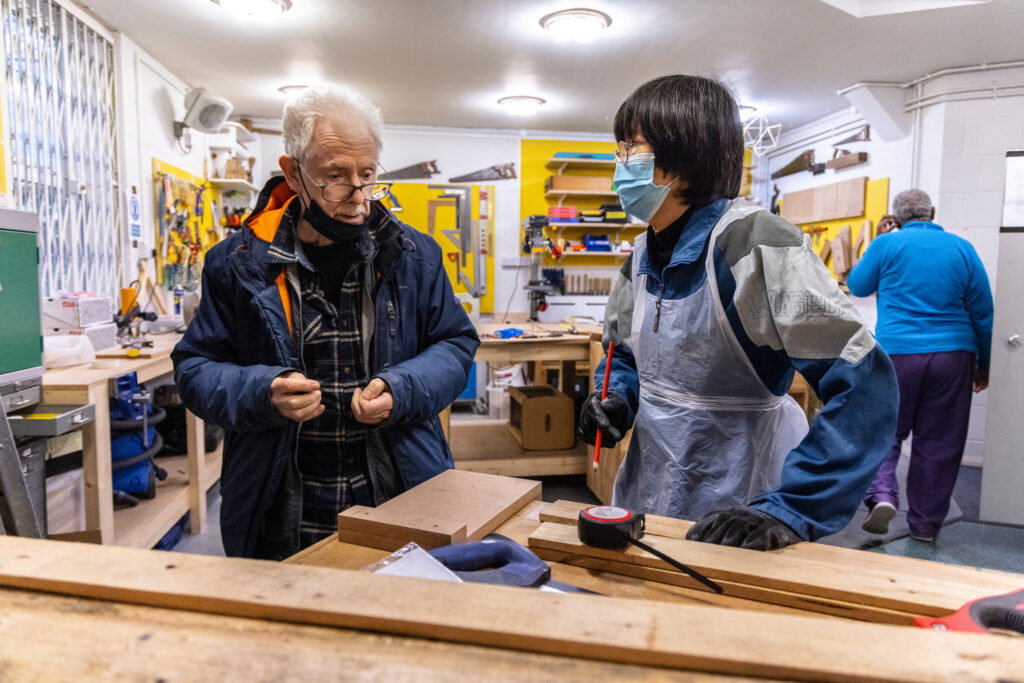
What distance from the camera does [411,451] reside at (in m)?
1.41

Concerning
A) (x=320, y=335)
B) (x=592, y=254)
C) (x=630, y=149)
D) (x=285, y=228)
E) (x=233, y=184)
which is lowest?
(x=320, y=335)

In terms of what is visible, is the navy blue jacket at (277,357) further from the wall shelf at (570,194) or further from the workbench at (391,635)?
the wall shelf at (570,194)

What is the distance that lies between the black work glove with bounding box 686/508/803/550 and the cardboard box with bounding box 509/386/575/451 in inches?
122

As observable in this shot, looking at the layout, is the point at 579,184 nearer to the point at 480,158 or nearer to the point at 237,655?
the point at 480,158

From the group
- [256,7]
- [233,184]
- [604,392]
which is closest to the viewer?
[604,392]

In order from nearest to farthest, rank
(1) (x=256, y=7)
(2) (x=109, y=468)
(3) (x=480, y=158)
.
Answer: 1. (2) (x=109, y=468)
2. (1) (x=256, y=7)
3. (3) (x=480, y=158)

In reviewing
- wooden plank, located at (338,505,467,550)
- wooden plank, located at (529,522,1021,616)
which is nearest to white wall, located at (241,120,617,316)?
wooden plank, located at (338,505,467,550)

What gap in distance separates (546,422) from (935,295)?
7.48 ft

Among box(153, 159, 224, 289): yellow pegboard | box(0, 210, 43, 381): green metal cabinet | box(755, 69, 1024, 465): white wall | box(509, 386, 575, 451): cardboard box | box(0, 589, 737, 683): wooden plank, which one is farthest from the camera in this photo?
box(755, 69, 1024, 465): white wall

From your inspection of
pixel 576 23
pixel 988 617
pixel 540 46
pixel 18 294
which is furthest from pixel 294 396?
pixel 540 46

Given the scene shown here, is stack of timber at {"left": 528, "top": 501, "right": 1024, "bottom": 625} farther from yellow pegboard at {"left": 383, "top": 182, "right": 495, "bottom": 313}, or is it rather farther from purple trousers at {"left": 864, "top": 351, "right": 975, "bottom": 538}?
yellow pegboard at {"left": 383, "top": 182, "right": 495, "bottom": 313}

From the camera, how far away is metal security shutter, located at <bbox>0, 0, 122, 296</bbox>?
3.19 meters

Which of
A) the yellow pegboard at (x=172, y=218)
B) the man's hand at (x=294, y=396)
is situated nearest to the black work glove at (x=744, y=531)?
the man's hand at (x=294, y=396)

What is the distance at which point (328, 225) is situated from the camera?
55.7 inches
